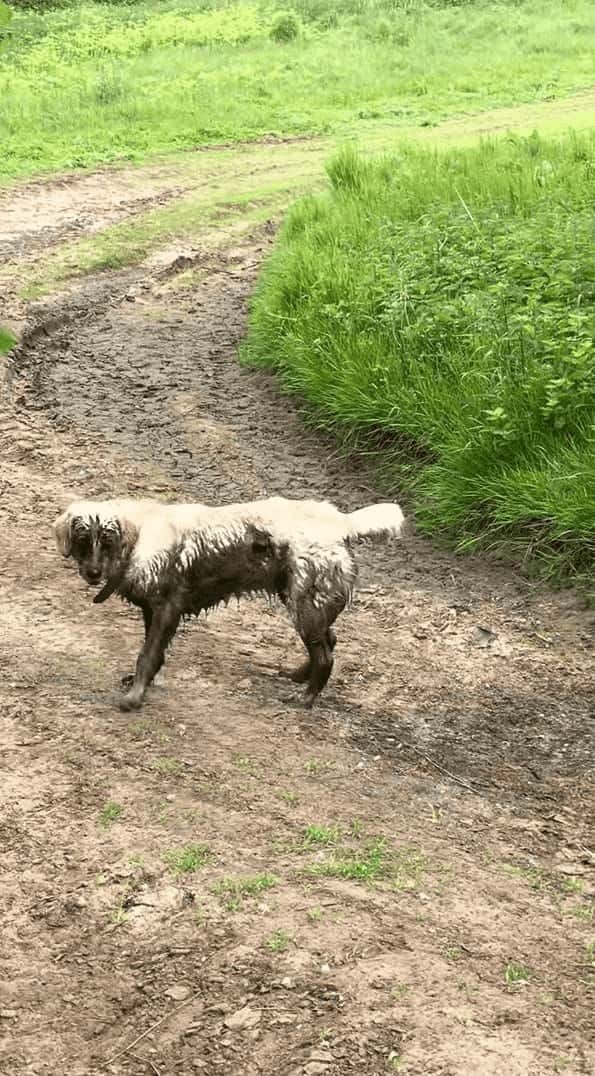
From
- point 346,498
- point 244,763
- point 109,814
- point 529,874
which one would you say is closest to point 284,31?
point 346,498

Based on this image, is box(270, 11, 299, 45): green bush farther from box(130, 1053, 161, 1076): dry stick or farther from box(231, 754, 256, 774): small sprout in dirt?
box(130, 1053, 161, 1076): dry stick

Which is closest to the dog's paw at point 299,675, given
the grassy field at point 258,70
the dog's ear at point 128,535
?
the dog's ear at point 128,535

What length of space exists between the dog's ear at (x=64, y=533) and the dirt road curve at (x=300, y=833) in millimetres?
795

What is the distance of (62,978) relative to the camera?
3.95 metres

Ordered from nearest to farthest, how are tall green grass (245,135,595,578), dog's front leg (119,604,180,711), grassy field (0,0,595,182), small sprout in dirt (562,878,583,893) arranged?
small sprout in dirt (562,878,583,893)
dog's front leg (119,604,180,711)
tall green grass (245,135,595,578)
grassy field (0,0,595,182)

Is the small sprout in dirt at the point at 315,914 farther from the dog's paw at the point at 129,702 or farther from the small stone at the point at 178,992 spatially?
the dog's paw at the point at 129,702

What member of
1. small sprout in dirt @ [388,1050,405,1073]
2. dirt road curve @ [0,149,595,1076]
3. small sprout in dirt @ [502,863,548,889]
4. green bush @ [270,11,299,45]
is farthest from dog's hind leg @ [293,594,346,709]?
green bush @ [270,11,299,45]

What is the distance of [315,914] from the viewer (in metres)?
4.20

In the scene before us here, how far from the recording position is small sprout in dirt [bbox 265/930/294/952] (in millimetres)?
4039

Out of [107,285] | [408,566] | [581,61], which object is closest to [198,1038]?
[408,566]

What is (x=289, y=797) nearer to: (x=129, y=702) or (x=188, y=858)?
(x=188, y=858)

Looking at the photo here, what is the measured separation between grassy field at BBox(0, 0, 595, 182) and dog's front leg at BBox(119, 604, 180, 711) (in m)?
11.8

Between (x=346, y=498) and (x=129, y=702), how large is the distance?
10.3 ft

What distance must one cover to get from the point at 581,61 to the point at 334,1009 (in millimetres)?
23358
